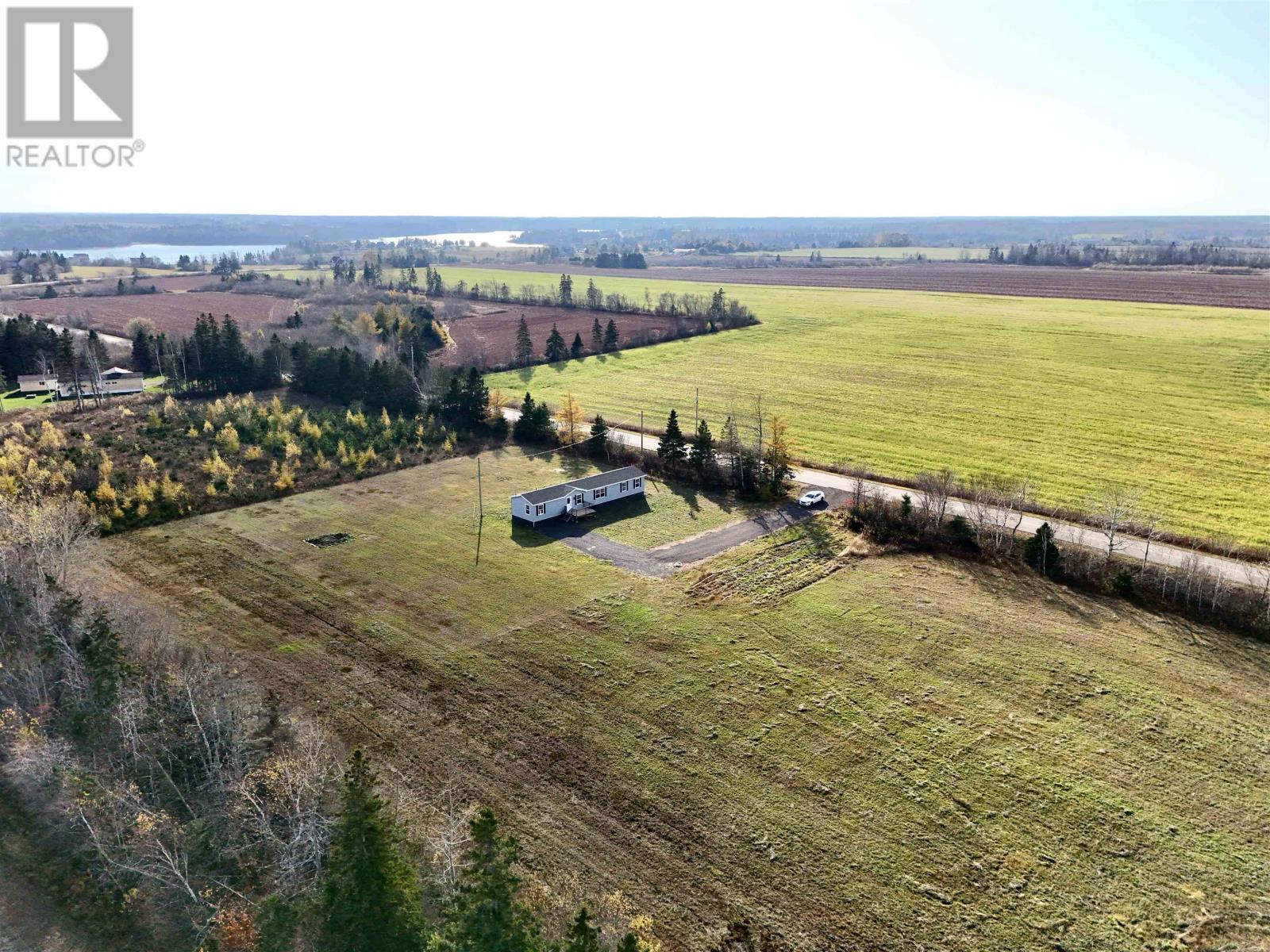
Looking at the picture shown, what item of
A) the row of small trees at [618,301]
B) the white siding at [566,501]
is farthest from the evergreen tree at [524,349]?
the white siding at [566,501]

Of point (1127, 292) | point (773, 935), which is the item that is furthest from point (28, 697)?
point (1127, 292)

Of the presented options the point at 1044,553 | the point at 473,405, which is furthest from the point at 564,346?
the point at 1044,553

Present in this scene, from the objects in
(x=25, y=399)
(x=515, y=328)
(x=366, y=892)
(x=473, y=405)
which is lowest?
(x=366, y=892)

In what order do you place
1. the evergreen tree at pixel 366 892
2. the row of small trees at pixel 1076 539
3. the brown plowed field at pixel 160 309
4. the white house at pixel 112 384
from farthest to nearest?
1. the brown plowed field at pixel 160 309
2. the white house at pixel 112 384
3. the row of small trees at pixel 1076 539
4. the evergreen tree at pixel 366 892

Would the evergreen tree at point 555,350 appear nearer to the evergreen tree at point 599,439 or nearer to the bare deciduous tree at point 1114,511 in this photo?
the evergreen tree at point 599,439

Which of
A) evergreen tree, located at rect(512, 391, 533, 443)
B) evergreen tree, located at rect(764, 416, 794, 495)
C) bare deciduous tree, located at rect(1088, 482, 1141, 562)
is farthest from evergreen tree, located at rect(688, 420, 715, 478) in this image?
bare deciduous tree, located at rect(1088, 482, 1141, 562)

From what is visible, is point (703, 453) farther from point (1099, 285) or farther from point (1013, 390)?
point (1099, 285)

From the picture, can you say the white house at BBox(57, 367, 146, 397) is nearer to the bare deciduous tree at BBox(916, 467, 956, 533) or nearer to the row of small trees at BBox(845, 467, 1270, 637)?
the row of small trees at BBox(845, 467, 1270, 637)
